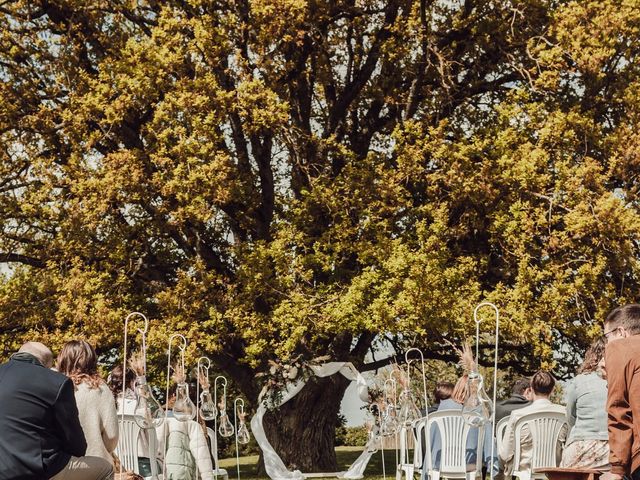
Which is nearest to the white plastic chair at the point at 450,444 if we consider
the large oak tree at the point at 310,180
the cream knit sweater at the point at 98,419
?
the cream knit sweater at the point at 98,419

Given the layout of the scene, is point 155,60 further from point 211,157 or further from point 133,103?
point 211,157

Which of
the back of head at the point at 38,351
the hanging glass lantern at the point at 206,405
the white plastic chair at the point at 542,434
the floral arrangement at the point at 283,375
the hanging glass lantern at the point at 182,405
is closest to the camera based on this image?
the back of head at the point at 38,351

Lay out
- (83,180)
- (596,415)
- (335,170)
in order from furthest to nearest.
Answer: (335,170), (83,180), (596,415)

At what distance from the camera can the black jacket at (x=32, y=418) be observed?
15.7 ft

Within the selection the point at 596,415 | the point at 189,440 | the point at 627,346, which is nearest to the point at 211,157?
the point at 189,440

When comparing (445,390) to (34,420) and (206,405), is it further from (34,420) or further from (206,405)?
(34,420)

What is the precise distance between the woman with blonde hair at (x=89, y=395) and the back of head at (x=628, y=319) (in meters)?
3.00

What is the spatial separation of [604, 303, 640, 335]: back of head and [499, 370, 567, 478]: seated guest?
11.6 ft

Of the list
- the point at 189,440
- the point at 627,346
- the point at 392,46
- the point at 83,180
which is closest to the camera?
the point at 627,346

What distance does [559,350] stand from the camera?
1750cm

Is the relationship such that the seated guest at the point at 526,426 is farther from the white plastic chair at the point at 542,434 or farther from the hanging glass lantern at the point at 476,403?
the hanging glass lantern at the point at 476,403

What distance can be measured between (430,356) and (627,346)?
1548cm

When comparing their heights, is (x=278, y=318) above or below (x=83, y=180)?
below

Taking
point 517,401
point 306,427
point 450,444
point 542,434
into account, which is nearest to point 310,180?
point 306,427
